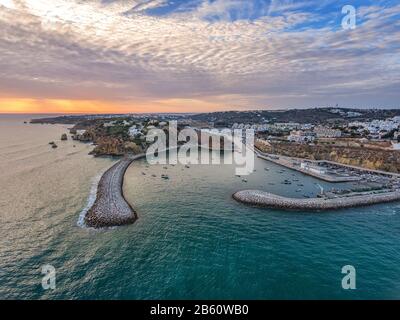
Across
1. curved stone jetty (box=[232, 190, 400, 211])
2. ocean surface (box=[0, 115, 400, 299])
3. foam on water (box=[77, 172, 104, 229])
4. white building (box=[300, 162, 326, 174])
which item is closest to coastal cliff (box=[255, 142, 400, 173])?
white building (box=[300, 162, 326, 174])

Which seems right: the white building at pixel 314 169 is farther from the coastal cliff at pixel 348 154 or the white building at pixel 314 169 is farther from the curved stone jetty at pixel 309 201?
the curved stone jetty at pixel 309 201

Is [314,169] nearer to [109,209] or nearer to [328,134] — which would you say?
[109,209]

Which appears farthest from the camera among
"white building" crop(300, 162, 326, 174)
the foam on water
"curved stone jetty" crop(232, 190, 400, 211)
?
"white building" crop(300, 162, 326, 174)

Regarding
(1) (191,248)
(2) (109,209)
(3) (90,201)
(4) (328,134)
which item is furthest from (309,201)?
(4) (328,134)

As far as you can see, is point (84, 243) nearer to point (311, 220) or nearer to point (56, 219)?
point (56, 219)

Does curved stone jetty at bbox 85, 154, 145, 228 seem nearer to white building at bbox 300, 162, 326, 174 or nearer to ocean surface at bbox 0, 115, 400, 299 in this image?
ocean surface at bbox 0, 115, 400, 299
